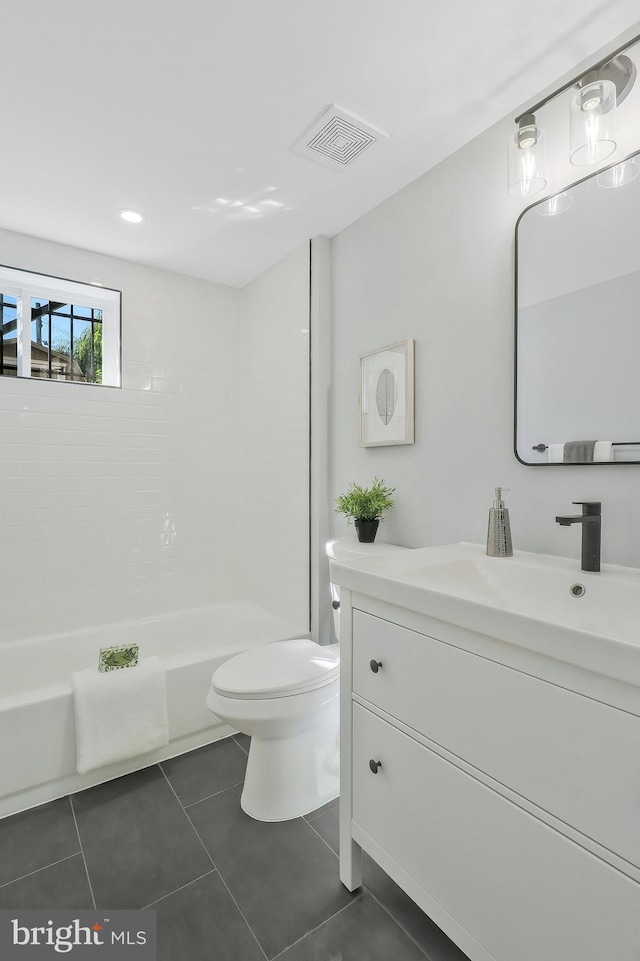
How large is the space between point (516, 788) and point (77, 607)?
2.38 m

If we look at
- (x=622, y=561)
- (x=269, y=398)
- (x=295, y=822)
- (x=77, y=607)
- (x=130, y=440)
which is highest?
(x=269, y=398)

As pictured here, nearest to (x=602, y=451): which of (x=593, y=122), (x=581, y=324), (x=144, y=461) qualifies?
(x=581, y=324)

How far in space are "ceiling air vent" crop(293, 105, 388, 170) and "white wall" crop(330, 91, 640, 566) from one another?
0.31m

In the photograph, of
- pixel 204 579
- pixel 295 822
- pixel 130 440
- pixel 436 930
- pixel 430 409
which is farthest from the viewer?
pixel 204 579

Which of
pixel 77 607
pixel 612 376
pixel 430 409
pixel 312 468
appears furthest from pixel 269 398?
pixel 612 376

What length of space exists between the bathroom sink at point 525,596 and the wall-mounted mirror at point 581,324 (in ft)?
1.15

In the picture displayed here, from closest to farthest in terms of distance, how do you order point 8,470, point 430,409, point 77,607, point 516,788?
point 516,788
point 430,409
point 8,470
point 77,607

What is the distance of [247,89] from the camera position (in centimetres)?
151

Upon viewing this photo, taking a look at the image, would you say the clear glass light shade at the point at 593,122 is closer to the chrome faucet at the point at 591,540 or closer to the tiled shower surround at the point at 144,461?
the chrome faucet at the point at 591,540

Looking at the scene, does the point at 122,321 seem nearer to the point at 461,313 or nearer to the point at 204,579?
the point at 204,579

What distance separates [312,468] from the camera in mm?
2488

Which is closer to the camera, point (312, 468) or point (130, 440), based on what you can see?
point (312, 468)

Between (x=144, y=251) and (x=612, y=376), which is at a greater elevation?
(x=144, y=251)

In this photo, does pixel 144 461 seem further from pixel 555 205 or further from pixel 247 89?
pixel 555 205
